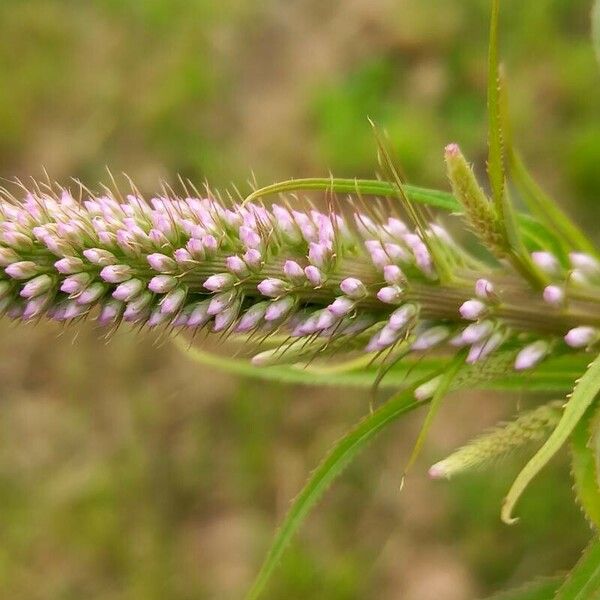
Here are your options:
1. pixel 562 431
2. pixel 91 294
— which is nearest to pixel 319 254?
pixel 91 294

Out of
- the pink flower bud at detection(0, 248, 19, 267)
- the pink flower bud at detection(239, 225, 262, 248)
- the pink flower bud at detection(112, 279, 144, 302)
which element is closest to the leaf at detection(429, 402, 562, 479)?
the pink flower bud at detection(239, 225, 262, 248)

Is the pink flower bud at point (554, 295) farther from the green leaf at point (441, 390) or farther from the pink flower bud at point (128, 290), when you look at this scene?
the pink flower bud at point (128, 290)

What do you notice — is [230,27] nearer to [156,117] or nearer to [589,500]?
[156,117]

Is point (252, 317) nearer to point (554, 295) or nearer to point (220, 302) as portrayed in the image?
point (220, 302)

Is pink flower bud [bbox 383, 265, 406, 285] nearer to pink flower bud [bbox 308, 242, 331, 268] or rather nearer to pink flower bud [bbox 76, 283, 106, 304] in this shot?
pink flower bud [bbox 308, 242, 331, 268]

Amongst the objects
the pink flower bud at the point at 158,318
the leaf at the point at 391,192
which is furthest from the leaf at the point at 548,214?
the pink flower bud at the point at 158,318

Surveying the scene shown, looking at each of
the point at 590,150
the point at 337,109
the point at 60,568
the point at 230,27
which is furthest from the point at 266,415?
the point at 230,27
